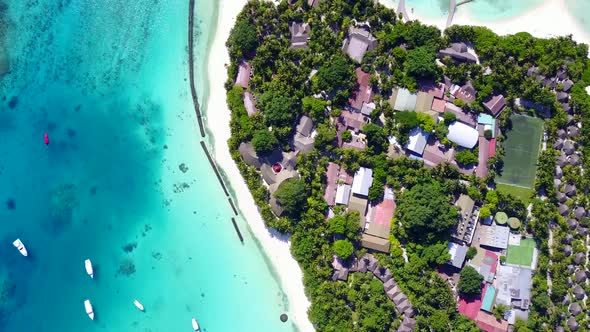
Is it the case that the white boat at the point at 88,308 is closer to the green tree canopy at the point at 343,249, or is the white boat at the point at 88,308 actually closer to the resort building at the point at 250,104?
the resort building at the point at 250,104

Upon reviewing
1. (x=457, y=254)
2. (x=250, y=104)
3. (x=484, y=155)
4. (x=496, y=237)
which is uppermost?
(x=250, y=104)

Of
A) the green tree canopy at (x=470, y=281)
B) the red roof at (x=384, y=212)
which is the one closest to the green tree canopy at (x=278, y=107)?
the red roof at (x=384, y=212)

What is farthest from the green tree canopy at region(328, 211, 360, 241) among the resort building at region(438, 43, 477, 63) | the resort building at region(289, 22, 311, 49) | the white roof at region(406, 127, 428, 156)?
the resort building at region(438, 43, 477, 63)

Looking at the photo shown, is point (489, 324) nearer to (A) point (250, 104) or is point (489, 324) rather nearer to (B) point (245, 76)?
(A) point (250, 104)

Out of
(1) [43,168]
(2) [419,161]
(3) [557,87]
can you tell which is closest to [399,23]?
(2) [419,161]

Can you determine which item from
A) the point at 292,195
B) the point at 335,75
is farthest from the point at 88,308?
the point at 335,75

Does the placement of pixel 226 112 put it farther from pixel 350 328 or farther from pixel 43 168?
pixel 350 328
